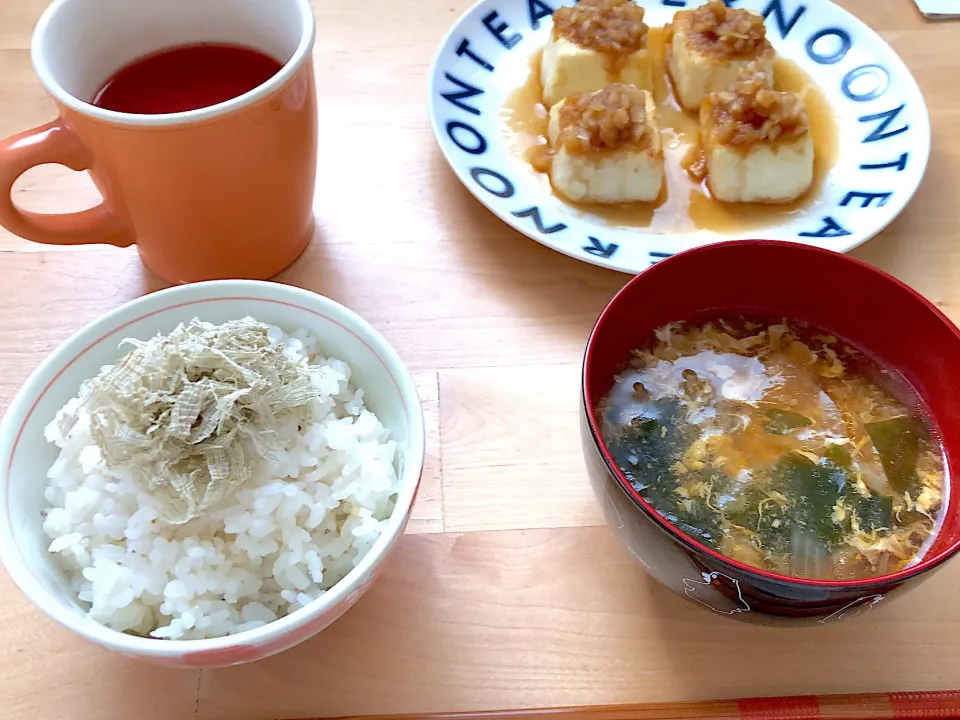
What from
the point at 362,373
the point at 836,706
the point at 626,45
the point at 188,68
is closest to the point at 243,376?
the point at 362,373

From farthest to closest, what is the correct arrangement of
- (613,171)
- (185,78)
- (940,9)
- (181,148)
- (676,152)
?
(940,9) → (676,152) → (613,171) → (185,78) → (181,148)

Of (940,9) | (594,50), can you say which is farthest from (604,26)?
(940,9)

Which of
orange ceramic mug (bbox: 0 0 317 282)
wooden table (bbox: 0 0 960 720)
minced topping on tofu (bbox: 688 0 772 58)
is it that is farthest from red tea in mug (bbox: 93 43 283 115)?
minced topping on tofu (bbox: 688 0 772 58)

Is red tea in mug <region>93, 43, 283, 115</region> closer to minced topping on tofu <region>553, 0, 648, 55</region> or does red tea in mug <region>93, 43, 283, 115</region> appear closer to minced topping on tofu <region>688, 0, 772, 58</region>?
minced topping on tofu <region>553, 0, 648, 55</region>

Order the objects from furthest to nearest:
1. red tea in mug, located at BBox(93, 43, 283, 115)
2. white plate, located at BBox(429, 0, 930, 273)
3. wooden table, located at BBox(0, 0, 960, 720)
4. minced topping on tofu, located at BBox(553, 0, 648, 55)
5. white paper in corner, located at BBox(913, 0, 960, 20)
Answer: white paper in corner, located at BBox(913, 0, 960, 20)
minced topping on tofu, located at BBox(553, 0, 648, 55)
white plate, located at BBox(429, 0, 930, 273)
red tea in mug, located at BBox(93, 43, 283, 115)
wooden table, located at BBox(0, 0, 960, 720)

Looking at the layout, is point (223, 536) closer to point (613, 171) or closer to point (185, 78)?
point (185, 78)

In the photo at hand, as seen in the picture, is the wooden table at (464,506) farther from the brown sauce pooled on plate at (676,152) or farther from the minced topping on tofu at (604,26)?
the minced topping on tofu at (604,26)
